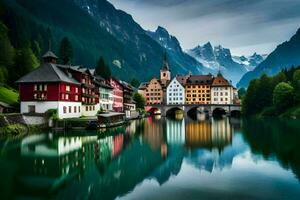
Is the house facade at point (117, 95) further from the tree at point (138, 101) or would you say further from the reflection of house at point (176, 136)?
the reflection of house at point (176, 136)

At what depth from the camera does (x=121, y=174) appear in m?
30.6

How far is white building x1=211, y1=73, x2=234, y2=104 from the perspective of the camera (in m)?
179

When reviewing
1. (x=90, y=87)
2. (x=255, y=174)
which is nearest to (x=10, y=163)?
(x=255, y=174)

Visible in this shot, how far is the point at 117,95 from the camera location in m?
122

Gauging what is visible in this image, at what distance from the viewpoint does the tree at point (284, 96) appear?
116000mm

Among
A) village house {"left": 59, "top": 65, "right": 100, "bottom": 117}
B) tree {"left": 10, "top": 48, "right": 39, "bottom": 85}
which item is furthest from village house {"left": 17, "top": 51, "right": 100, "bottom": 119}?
tree {"left": 10, "top": 48, "right": 39, "bottom": 85}

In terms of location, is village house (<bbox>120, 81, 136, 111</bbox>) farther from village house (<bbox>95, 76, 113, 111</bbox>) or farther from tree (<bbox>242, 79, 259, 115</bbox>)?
tree (<bbox>242, 79, 259, 115</bbox>)

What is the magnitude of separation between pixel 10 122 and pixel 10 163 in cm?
2928

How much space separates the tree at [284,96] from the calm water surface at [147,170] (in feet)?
230

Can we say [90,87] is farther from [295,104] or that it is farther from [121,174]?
[295,104]

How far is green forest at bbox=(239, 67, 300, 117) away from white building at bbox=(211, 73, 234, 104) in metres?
37.1

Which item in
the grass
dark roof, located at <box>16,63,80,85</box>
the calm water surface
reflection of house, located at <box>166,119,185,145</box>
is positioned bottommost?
the calm water surface

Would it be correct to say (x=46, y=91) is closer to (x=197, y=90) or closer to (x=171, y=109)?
(x=171, y=109)

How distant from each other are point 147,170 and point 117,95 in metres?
90.5
